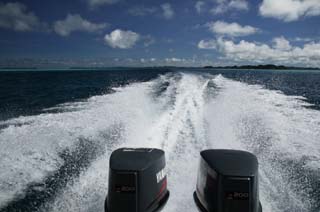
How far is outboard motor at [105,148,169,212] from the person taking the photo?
156cm

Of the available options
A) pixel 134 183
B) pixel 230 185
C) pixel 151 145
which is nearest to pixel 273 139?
pixel 151 145

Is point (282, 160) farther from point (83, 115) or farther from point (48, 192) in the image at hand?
point (83, 115)

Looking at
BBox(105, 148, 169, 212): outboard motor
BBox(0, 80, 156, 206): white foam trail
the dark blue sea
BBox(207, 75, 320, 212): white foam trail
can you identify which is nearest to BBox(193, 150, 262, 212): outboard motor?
BBox(105, 148, 169, 212): outboard motor

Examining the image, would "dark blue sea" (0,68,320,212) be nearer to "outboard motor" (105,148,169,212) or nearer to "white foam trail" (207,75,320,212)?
"white foam trail" (207,75,320,212)

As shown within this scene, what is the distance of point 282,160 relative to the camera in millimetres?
3186

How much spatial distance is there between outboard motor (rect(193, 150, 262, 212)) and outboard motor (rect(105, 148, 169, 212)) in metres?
0.40

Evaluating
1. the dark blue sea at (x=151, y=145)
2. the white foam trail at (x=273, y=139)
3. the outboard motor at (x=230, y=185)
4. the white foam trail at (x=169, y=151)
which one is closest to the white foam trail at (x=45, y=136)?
the dark blue sea at (x=151, y=145)

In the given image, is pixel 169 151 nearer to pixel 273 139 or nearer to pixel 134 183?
pixel 273 139

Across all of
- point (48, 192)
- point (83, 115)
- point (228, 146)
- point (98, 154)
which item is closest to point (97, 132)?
point (98, 154)

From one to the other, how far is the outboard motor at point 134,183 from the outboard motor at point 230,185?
1.31 ft

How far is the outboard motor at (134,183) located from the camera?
1.56 metres

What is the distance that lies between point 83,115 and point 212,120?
10.1ft

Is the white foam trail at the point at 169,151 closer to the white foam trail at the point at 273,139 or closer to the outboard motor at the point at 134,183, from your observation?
the white foam trail at the point at 273,139

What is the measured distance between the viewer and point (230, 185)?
1.53m
